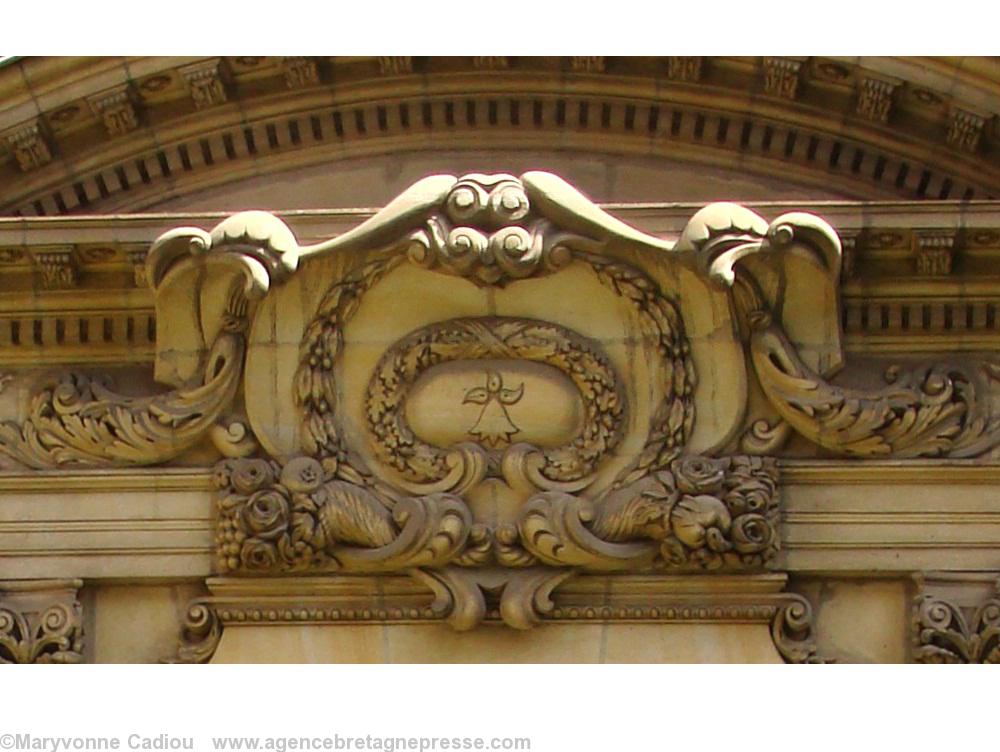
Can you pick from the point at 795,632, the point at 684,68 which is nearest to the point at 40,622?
the point at 795,632

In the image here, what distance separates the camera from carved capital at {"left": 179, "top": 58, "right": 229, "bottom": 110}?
1667 centimetres

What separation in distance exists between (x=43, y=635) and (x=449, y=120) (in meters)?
3.55

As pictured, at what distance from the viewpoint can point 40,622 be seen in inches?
615

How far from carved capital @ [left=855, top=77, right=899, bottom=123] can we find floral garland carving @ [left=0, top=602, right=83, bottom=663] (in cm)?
470

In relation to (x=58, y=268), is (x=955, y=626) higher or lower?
lower

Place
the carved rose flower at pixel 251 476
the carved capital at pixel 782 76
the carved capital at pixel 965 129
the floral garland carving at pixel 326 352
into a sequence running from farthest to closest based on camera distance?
the carved capital at pixel 782 76
the carved capital at pixel 965 129
the floral garland carving at pixel 326 352
the carved rose flower at pixel 251 476

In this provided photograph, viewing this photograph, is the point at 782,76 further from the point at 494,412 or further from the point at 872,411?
the point at 494,412

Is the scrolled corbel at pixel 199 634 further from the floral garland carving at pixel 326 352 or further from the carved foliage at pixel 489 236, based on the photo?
the carved foliage at pixel 489 236

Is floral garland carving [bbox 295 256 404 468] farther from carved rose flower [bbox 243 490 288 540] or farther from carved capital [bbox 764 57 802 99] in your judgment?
carved capital [bbox 764 57 802 99]

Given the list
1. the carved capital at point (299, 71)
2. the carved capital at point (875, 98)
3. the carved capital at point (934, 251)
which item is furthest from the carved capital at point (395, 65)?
the carved capital at point (934, 251)

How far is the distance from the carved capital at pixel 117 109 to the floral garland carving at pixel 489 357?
2.06 meters

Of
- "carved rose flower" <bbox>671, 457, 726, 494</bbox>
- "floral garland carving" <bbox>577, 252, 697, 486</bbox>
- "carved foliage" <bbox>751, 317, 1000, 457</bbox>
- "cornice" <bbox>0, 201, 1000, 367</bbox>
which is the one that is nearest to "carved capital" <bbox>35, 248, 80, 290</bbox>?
"cornice" <bbox>0, 201, 1000, 367</bbox>

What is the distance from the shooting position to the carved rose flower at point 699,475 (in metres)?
15.5

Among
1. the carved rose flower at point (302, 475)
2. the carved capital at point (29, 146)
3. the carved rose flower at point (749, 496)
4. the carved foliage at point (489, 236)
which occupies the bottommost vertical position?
the carved rose flower at point (749, 496)
